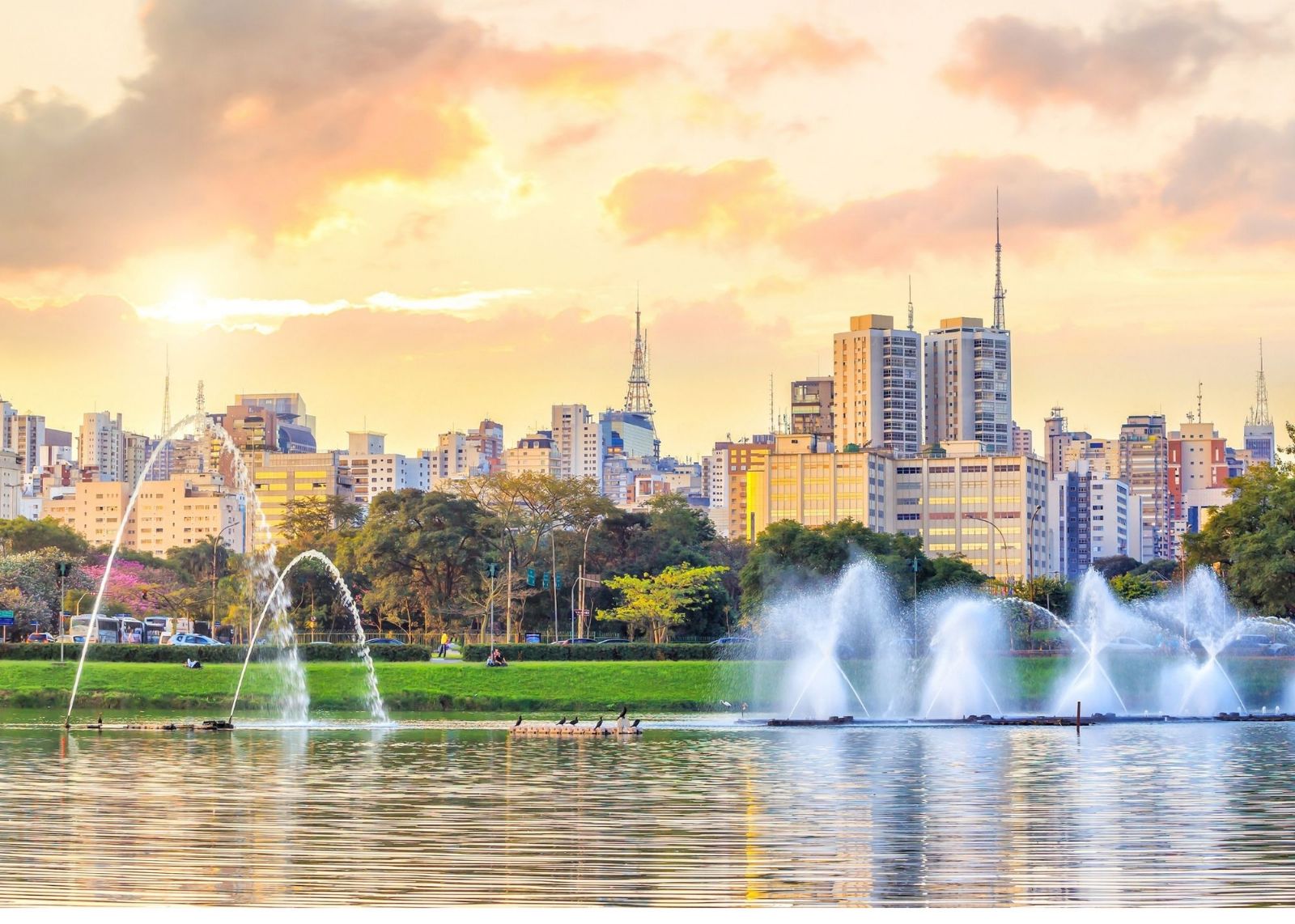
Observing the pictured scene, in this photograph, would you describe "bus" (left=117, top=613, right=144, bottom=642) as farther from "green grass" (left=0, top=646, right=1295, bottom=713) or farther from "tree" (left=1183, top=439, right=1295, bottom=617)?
"tree" (left=1183, top=439, right=1295, bottom=617)

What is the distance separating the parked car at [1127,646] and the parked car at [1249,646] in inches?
157

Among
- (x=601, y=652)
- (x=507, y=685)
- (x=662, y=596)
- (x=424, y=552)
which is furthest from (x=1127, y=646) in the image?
(x=424, y=552)

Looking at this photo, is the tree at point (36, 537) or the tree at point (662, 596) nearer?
the tree at point (662, 596)

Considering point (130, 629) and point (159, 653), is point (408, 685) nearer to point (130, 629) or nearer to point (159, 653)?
point (159, 653)

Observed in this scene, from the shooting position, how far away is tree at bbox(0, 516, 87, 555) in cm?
13675

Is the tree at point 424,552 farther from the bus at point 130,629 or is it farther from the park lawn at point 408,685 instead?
the park lawn at point 408,685

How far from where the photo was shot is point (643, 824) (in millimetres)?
31062

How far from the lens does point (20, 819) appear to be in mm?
Result: 31219

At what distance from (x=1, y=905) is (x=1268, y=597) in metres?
78.6

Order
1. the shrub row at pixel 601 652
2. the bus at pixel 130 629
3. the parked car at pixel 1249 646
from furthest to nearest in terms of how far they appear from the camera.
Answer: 1. the bus at pixel 130 629
2. the parked car at pixel 1249 646
3. the shrub row at pixel 601 652

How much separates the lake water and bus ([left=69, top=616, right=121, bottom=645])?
5880cm

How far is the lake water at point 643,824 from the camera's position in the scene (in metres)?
23.7

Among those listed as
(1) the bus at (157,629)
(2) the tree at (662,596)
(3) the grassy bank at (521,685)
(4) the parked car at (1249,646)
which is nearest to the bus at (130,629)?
(1) the bus at (157,629)

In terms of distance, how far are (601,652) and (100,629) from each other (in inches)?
1702
